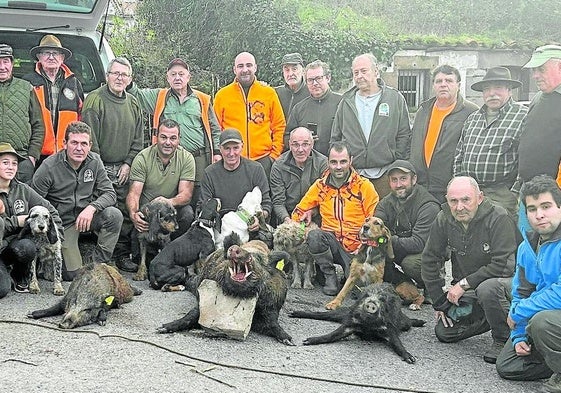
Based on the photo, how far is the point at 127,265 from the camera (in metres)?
8.18

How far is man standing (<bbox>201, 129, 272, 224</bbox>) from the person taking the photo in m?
8.02

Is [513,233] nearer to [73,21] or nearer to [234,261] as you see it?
[234,261]

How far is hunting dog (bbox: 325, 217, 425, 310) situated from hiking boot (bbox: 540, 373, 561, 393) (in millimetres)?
2031

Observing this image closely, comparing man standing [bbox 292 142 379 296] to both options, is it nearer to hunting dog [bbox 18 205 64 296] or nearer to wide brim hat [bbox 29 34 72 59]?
hunting dog [bbox 18 205 64 296]

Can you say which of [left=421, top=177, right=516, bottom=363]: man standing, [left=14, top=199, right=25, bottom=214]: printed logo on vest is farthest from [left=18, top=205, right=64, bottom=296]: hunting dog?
[left=421, top=177, right=516, bottom=363]: man standing

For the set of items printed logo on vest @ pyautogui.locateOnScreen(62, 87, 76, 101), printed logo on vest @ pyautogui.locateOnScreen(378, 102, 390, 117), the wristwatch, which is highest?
printed logo on vest @ pyautogui.locateOnScreen(62, 87, 76, 101)

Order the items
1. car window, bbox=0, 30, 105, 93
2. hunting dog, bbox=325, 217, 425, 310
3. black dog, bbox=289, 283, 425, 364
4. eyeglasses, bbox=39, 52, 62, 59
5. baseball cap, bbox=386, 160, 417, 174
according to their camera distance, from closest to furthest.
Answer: black dog, bbox=289, 283, 425, 364, hunting dog, bbox=325, 217, 425, 310, baseball cap, bbox=386, 160, 417, 174, eyeglasses, bbox=39, 52, 62, 59, car window, bbox=0, 30, 105, 93

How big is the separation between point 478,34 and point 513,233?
1277 centimetres

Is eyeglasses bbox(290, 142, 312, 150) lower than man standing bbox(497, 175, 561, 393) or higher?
higher

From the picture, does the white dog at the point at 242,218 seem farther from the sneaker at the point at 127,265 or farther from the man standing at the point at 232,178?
the sneaker at the point at 127,265

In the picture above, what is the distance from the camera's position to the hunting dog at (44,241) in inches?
275

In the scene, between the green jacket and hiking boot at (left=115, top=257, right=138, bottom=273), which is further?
hiking boot at (left=115, top=257, right=138, bottom=273)

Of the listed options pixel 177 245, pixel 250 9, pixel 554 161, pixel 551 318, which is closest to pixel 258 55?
pixel 250 9

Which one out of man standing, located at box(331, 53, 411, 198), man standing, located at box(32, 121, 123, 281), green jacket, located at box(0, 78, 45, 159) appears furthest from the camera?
man standing, located at box(331, 53, 411, 198)
